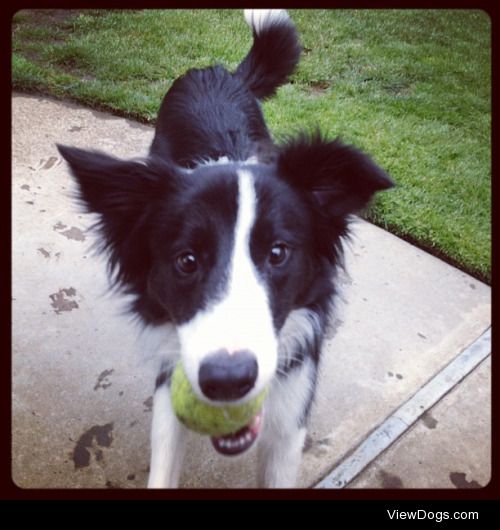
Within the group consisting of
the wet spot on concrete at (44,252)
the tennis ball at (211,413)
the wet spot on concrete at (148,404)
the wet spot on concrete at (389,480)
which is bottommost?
the wet spot on concrete at (44,252)

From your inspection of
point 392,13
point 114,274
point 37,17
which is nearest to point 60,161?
point 114,274

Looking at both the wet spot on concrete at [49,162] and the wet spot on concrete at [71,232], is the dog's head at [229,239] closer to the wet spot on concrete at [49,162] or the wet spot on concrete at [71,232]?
the wet spot on concrete at [71,232]

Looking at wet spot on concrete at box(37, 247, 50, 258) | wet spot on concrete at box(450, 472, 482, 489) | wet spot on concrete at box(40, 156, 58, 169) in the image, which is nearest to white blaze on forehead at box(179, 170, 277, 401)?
wet spot on concrete at box(450, 472, 482, 489)

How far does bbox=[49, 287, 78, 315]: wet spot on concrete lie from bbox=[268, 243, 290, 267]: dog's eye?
1.69 metres

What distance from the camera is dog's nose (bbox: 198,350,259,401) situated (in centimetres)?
159

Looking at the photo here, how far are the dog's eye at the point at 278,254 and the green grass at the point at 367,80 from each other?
2236mm

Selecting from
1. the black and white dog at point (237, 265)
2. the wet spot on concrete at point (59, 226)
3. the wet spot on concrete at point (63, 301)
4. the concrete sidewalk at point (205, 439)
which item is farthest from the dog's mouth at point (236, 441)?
the wet spot on concrete at point (59, 226)

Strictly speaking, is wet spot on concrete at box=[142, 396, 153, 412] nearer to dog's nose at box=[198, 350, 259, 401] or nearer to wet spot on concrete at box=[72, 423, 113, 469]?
wet spot on concrete at box=[72, 423, 113, 469]

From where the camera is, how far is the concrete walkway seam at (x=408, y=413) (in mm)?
2545

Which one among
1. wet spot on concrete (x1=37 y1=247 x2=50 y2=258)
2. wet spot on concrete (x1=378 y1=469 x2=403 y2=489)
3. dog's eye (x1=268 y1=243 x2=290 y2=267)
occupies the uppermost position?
dog's eye (x1=268 y1=243 x2=290 y2=267)

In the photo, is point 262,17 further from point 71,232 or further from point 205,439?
point 205,439

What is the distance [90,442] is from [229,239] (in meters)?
1.33

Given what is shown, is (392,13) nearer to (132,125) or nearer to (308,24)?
(308,24)

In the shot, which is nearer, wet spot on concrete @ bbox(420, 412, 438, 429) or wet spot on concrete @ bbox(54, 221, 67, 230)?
wet spot on concrete @ bbox(420, 412, 438, 429)
